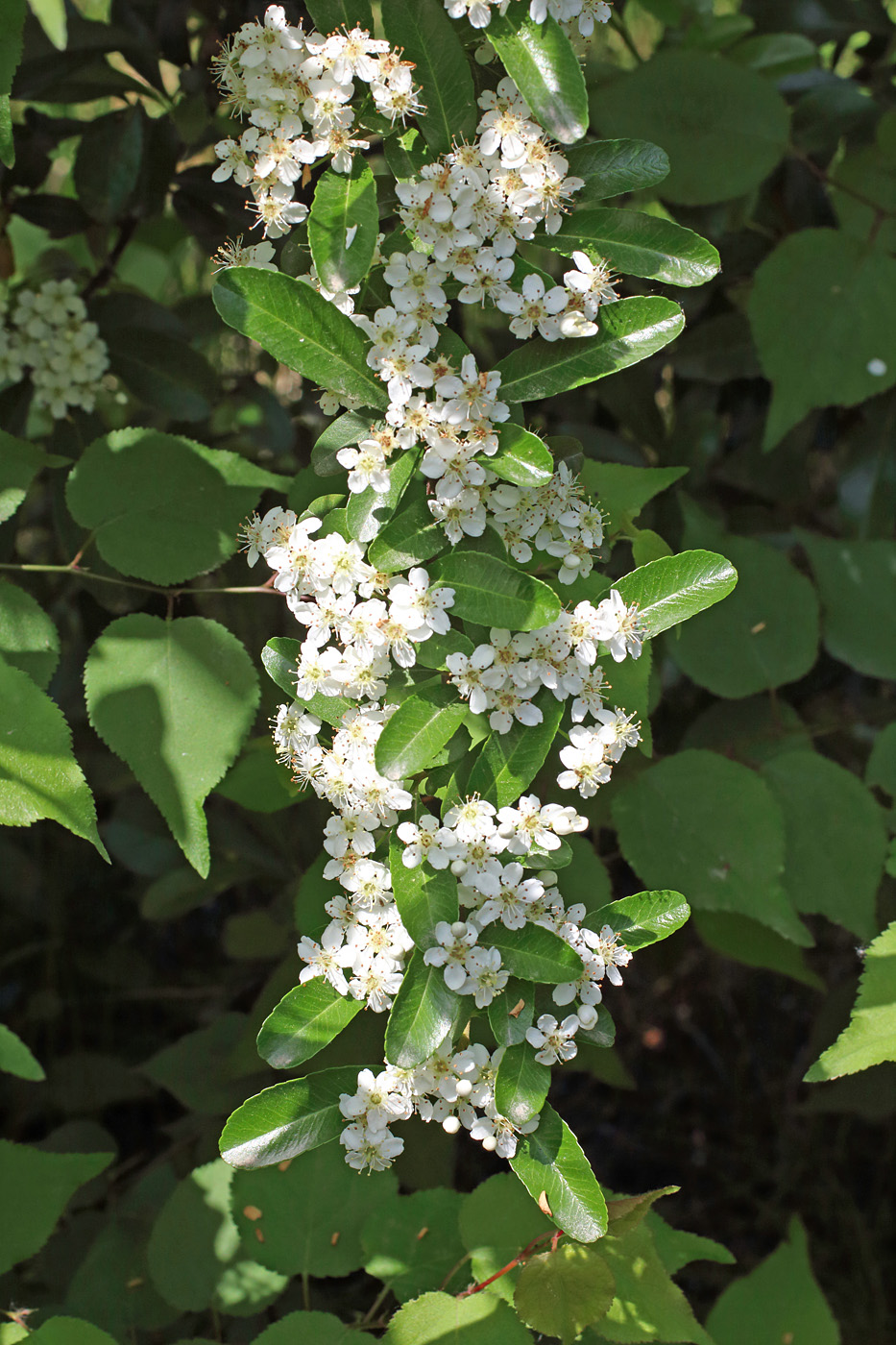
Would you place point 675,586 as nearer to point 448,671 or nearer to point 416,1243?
point 448,671

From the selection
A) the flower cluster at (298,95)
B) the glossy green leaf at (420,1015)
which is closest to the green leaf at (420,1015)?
the glossy green leaf at (420,1015)

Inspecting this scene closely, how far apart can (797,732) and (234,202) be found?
109 cm

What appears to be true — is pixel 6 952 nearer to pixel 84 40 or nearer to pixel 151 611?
pixel 151 611

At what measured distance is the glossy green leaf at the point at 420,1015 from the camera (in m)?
0.78

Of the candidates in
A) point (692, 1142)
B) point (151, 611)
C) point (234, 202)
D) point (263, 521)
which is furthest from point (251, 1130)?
point (692, 1142)

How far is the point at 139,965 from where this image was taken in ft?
6.50

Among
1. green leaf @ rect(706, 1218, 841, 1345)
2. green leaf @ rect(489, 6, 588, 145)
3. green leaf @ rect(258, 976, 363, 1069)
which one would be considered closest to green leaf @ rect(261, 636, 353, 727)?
green leaf @ rect(258, 976, 363, 1069)

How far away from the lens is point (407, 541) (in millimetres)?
835

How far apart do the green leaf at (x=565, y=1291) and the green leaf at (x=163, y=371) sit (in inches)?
44.6

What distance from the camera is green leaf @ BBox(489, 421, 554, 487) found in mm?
808

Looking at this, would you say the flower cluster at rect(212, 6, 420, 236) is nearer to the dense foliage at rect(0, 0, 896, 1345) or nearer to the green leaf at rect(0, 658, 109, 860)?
the dense foliage at rect(0, 0, 896, 1345)

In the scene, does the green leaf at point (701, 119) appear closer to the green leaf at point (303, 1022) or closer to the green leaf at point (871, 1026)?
the green leaf at point (871, 1026)

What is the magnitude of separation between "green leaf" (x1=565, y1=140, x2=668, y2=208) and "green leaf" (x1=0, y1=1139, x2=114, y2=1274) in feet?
3.55

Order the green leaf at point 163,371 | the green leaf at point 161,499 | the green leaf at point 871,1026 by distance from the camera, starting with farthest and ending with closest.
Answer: the green leaf at point 163,371 < the green leaf at point 161,499 < the green leaf at point 871,1026
